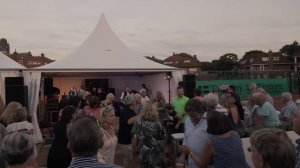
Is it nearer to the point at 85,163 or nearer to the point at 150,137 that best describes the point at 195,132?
the point at 150,137

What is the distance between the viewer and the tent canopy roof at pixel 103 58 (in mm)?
11047

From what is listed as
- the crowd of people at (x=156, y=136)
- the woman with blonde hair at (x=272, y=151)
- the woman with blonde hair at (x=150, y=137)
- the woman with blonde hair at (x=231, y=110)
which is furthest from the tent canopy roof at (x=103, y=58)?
the woman with blonde hair at (x=272, y=151)

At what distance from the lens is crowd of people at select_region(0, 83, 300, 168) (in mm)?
2072

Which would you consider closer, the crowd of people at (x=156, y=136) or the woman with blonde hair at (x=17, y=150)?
the crowd of people at (x=156, y=136)

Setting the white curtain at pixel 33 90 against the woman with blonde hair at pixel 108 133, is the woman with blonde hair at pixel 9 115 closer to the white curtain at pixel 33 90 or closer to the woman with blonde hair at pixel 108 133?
the woman with blonde hair at pixel 108 133

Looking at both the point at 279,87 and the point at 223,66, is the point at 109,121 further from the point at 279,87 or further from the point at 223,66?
the point at 223,66

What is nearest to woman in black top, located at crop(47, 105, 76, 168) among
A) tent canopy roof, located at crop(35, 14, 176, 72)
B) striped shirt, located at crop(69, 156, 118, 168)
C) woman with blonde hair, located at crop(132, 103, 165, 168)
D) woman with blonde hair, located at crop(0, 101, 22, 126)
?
woman with blonde hair, located at crop(0, 101, 22, 126)

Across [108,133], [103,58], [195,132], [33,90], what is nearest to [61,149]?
[108,133]

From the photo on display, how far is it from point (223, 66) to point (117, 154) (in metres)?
62.7

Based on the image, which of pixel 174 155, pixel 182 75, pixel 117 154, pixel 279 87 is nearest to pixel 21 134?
pixel 174 155

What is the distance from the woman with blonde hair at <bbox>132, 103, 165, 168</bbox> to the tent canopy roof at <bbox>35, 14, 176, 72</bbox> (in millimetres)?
6698

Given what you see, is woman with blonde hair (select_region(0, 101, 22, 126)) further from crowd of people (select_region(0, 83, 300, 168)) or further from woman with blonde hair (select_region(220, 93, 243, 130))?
woman with blonde hair (select_region(220, 93, 243, 130))

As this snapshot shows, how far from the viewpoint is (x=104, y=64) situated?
11.5m

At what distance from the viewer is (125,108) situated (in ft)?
18.3
